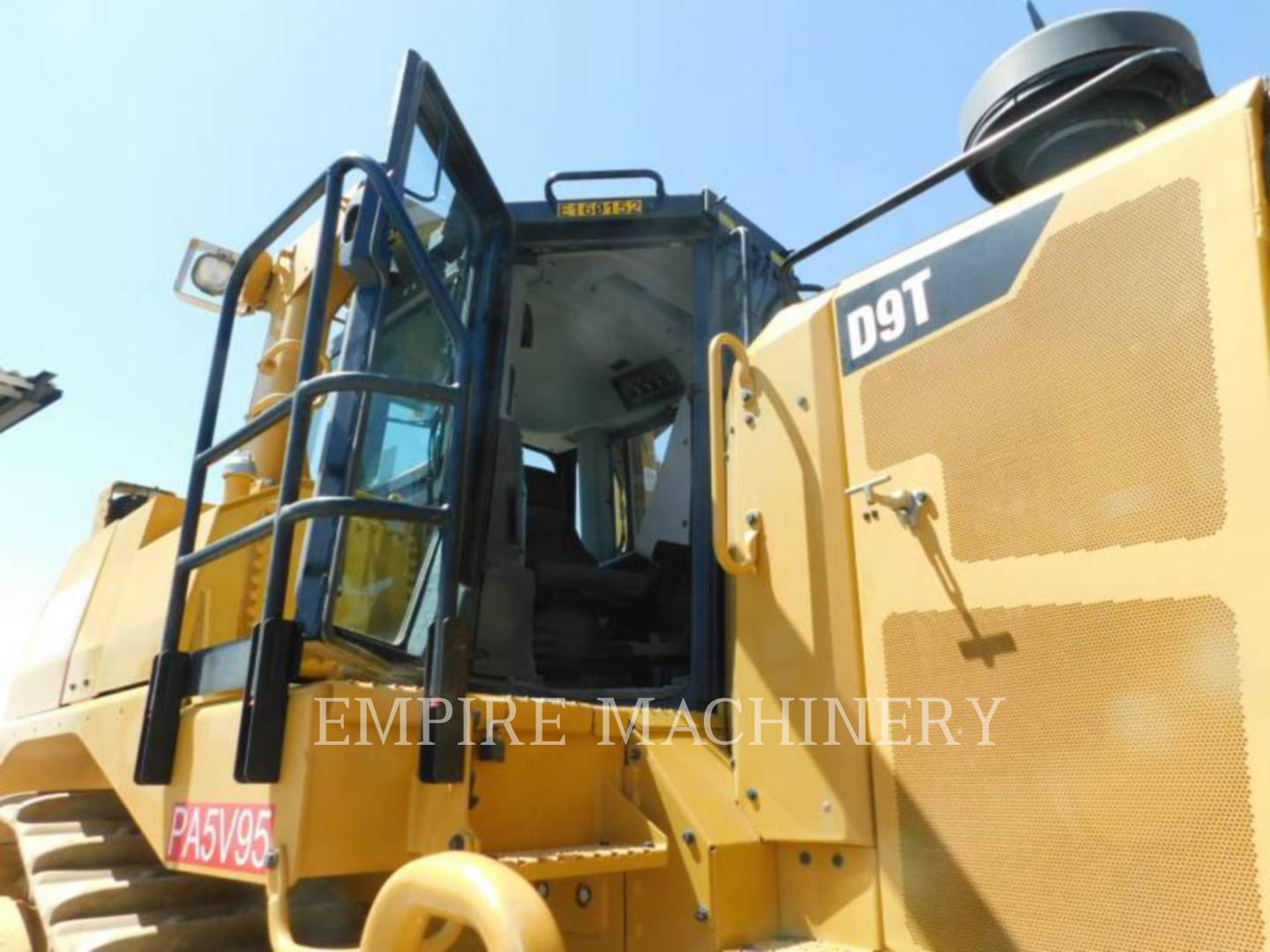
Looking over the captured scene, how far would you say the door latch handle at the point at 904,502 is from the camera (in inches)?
77.7

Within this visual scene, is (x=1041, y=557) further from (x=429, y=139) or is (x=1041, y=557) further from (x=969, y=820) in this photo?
(x=429, y=139)

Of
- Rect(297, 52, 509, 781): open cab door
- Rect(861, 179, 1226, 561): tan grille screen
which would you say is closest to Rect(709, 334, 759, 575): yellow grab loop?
Rect(861, 179, 1226, 561): tan grille screen

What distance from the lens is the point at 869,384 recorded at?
2.18m

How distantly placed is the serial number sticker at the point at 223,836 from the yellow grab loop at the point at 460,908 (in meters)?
0.41

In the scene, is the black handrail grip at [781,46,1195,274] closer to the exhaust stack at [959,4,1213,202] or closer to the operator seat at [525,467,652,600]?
the exhaust stack at [959,4,1213,202]

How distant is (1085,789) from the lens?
1.62 meters

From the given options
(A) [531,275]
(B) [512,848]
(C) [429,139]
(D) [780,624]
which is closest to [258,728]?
(B) [512,848]

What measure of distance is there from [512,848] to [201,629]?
1.13 meters

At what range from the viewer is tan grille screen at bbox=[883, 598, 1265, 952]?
4.83 feet

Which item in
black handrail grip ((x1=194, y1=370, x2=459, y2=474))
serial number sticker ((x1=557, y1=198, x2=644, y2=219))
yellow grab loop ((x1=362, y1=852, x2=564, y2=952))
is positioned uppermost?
serial number sticker ((x1=557, y1=198, x2=644, y2=219))

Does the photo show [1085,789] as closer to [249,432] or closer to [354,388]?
[354,388]

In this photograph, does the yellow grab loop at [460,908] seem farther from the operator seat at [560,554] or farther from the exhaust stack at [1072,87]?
the exhaust stack at [1072,87]

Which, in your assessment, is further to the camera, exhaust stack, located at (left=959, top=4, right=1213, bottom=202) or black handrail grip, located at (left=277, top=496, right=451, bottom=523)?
exhaust stack, located at (left=959, top=4, right=1213, bottom=202)

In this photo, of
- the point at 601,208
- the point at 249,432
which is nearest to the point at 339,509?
the point at 249,432
